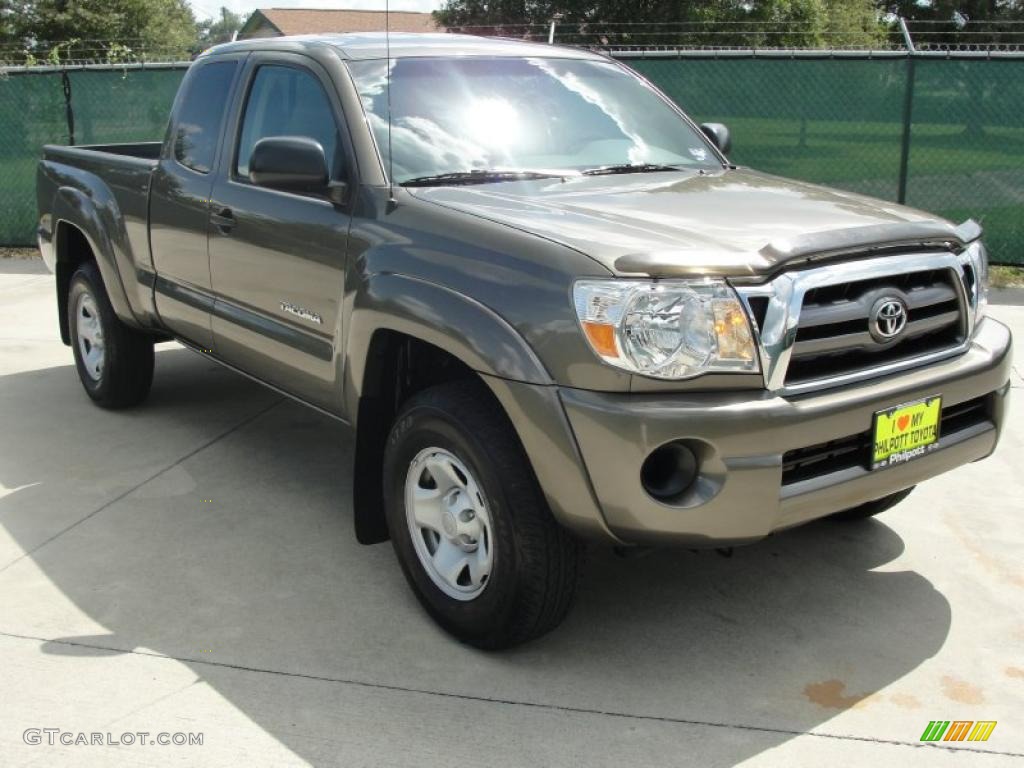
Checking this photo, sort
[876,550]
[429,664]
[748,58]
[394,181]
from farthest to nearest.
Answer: [748,58] → [876,550] → [394,181] → [429,664]

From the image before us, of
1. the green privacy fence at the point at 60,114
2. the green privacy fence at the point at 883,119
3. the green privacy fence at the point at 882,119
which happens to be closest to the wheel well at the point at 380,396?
the green privacy fence at the point at 882,119

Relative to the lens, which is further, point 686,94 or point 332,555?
point 686,94

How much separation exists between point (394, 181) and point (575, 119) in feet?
2.95

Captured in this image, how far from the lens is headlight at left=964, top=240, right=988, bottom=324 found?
3.80 m

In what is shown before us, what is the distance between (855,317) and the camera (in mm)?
3344

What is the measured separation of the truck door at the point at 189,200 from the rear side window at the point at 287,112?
0.22 meters

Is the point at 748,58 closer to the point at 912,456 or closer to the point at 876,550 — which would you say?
the point at 876,550

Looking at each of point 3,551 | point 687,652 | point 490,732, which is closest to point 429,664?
point 490,732

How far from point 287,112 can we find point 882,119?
6.73m

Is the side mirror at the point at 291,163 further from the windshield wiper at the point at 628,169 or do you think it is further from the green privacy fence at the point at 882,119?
the green privacy fence at the point at 882,119

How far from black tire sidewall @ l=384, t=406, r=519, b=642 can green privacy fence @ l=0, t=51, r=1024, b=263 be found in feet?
23.4

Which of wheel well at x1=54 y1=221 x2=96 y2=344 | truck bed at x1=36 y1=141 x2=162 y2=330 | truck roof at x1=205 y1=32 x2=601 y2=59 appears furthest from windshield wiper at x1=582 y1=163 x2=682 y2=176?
wheel well at x1=54 y1=221 x2=96 y2=344

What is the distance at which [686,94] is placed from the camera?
410 inches

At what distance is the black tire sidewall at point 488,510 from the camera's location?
3.39 meters
